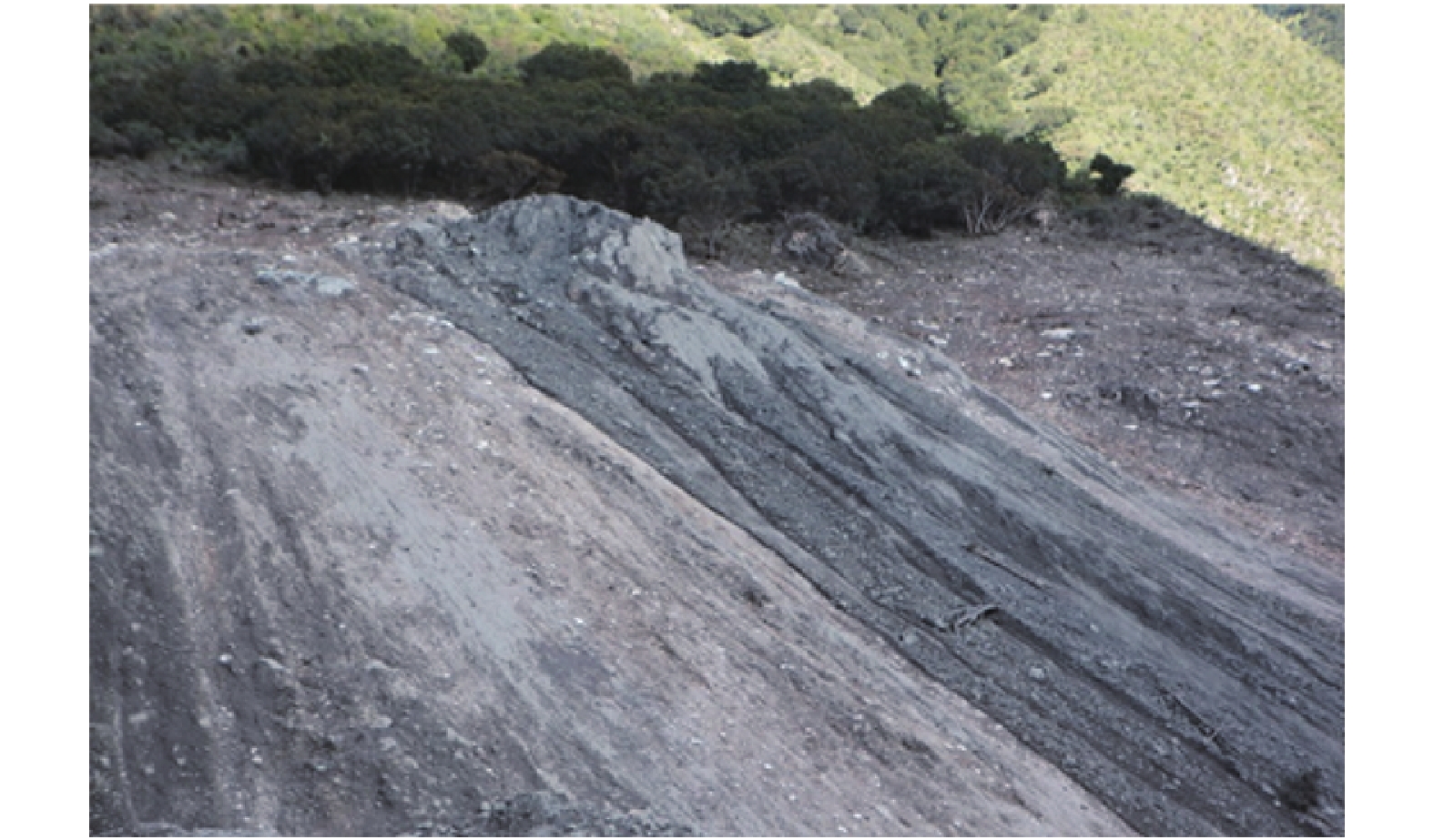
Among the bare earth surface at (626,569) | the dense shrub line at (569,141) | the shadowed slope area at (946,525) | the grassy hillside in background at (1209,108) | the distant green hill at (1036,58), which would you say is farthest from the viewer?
the grassy hillside in background at (1209,108)

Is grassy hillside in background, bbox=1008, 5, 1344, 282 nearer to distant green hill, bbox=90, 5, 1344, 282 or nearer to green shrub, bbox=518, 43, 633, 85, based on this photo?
distant green hill, bbox=90, 5, 1344, 282

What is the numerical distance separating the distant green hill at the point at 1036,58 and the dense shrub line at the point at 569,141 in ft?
11.8

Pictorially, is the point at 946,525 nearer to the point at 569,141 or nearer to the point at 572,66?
the point at 569,141

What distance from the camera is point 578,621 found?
23.3 feet

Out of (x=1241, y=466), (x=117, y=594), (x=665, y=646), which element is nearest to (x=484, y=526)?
(x=665, y=646)

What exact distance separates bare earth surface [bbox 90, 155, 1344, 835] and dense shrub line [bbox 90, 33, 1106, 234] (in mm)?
3589

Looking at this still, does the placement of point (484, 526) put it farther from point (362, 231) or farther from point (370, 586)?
point (362, 231)

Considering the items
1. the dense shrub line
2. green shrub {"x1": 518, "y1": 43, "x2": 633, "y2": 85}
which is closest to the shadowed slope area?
the dense shrub line

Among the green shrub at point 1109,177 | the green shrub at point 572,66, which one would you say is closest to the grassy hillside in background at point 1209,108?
the green shrub at point 1109,177

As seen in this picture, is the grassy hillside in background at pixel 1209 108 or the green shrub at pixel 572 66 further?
the grassy hillside in background at pixel 1209 108

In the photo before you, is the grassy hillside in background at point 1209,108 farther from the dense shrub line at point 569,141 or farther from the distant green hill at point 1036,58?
the dense shrub line at point 569,141

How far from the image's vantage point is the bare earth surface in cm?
611

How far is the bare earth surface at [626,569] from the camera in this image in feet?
20.0

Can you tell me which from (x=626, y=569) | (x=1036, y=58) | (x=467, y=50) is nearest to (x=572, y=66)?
(x=467, y=50)
